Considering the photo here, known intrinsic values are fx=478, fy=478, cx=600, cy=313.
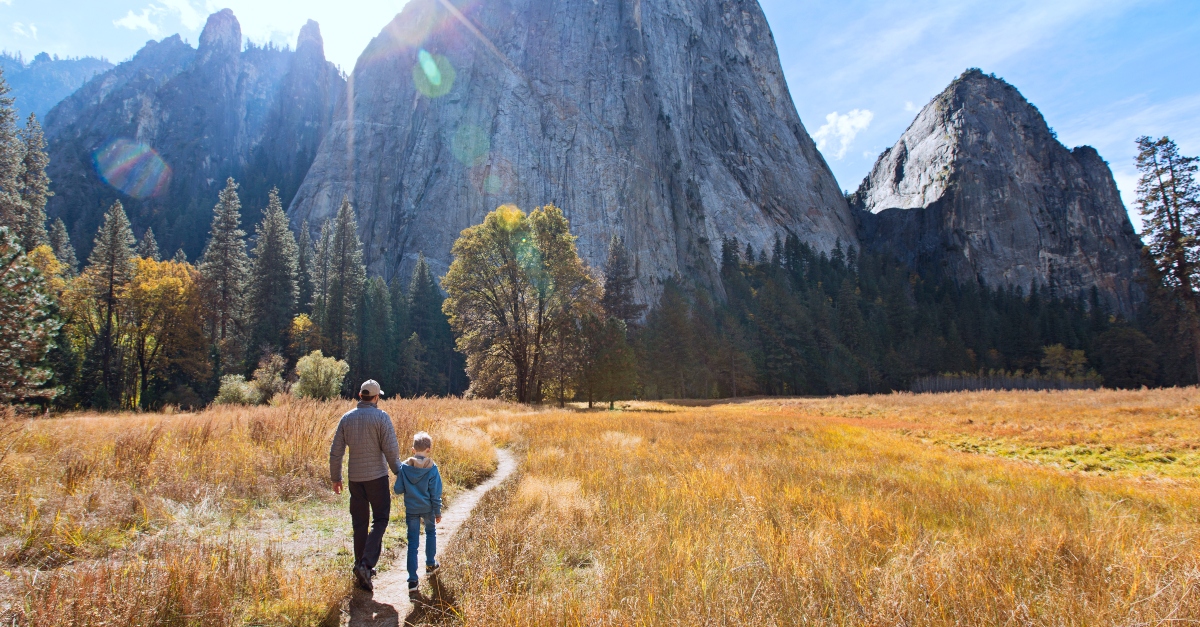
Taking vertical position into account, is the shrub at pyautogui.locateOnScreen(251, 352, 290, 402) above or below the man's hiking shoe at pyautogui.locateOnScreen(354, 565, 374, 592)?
above

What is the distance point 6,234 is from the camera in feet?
55.5

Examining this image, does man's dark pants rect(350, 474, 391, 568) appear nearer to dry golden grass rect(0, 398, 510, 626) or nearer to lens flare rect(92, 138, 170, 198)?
dry golden grass rect(0, 398, 510, 626)

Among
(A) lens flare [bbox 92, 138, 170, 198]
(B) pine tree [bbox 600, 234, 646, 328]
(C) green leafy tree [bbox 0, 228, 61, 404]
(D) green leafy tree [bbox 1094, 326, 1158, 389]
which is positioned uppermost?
(A) lens flare [bbox 92, 138, 170, 198]

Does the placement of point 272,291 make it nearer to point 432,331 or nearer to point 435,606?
point 432,331

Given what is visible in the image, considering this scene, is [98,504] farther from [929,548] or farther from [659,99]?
[659,99]

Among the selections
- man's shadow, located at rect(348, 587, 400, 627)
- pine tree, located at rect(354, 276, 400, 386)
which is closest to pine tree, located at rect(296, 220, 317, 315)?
pine tree, located at rect(354, 276, 400, 386)

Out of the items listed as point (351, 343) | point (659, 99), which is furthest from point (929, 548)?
point (659, 99)

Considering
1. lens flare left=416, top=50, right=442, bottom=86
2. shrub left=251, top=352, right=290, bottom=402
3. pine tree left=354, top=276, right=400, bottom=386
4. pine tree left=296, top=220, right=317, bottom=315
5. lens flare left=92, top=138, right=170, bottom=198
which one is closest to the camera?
shrub left=251, top=352, right=290, bottom=402

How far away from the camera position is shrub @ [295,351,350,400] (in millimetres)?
27812

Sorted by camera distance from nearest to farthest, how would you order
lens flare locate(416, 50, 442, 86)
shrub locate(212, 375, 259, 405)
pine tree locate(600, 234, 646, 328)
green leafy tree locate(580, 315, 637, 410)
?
shrub locate(212, 375, 259, 405), green leafy tree locate(580, 315, 637, 410), pine tree locate(600, 234, 646, 328), lens flare locate(416, 50, 442, 86)

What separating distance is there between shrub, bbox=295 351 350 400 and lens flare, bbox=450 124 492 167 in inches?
2375

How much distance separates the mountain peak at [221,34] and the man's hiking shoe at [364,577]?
197 meters

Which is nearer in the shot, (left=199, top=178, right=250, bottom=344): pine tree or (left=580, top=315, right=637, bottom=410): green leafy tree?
(left=580, top=315, right=637, bottom=410): green leafy tree

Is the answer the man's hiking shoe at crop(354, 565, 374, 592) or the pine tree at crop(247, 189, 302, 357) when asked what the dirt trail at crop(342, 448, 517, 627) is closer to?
the man's hiking shoe at crop(354, 565, 374, 592)
